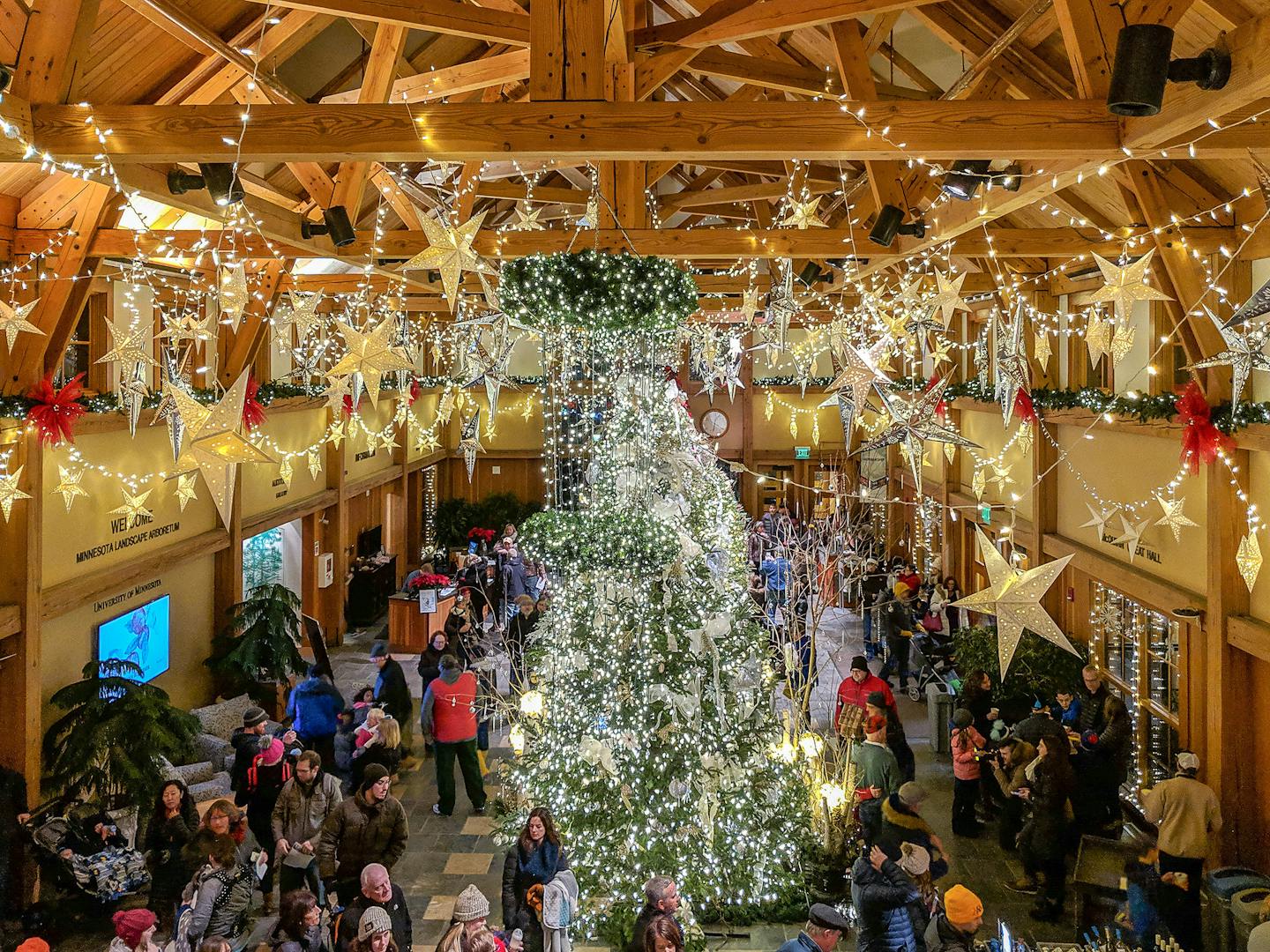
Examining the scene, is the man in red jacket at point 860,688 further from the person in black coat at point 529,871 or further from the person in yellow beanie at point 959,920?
the person in black coat at point 529,871

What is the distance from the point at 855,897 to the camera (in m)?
4.57

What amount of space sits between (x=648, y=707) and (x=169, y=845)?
2.81 m

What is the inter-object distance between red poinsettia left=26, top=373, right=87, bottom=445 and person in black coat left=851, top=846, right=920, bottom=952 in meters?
5.61

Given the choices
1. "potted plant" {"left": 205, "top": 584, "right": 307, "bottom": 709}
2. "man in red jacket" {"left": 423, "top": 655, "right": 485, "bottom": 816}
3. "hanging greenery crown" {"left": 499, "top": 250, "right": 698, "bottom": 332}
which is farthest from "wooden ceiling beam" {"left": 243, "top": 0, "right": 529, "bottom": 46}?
"potted plant" {"left": 205, "top": 584, "right": 307, "bottom": 709}

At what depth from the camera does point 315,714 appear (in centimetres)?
700

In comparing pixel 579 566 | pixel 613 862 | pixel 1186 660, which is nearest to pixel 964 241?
pixel 1186 660

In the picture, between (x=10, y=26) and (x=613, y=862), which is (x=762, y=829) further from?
(x=10, y=26)

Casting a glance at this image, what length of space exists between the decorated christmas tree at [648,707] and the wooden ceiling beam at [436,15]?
4.90 feet

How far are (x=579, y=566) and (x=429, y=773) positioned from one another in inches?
125

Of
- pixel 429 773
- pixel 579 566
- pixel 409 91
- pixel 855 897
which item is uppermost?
pixel 409 91

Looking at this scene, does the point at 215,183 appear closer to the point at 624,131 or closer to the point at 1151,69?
the point at 624,131

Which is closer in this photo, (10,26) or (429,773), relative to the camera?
(10,26)

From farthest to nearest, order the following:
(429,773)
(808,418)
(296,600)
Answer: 1. (808,418)
2. (296,600)
3. (429,773)

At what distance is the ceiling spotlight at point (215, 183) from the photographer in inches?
191
